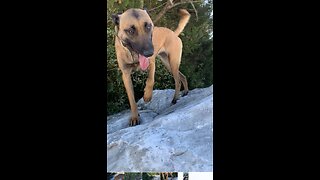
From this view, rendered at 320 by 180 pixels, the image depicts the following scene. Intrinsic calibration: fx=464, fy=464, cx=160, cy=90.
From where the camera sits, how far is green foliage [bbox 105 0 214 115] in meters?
3.13

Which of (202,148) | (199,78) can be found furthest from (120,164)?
(199,78)

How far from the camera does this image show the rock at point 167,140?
A: 3014 mm

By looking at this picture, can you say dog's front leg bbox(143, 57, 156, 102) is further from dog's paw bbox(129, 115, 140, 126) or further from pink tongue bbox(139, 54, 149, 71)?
dog's paw bbox(129, 115, 140, 126)

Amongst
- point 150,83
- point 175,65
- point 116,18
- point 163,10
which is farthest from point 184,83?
point 116,18

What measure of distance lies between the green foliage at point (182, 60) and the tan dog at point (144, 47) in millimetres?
33

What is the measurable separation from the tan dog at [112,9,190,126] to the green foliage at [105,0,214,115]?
33 millimetres

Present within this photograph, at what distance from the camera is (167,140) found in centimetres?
305

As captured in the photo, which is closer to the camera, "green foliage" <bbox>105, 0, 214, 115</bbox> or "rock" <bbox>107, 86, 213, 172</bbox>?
"rock" <bbox>107, 86, 213, 172</bbox>

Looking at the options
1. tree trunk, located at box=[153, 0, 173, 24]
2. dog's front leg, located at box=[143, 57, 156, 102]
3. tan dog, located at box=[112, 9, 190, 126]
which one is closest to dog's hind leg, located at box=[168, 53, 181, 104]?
tan dog, located at box=[112, 9, 190, 126]

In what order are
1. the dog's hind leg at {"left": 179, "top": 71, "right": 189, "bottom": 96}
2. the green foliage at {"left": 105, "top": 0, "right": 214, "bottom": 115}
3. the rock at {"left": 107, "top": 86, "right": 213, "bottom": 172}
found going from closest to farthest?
the rock at {"left": 107, "top": 86, "right": 213, "bottom": 172} → the green foliage at {"left": 105, "top": 0, "right": 214, "bottom": 115} → the dog's hind leg at {"left": 179, "top": 71, "right": 189, "bottom": 96}

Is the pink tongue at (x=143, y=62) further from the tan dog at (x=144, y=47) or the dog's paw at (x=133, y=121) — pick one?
the dog's paw at (x=133, y=121)

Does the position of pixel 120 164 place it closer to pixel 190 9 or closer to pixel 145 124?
pixel 145 124

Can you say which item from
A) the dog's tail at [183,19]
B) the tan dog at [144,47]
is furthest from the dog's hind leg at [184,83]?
the dog's tail at [183,19]

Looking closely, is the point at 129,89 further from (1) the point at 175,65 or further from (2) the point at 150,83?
(1) the point at 175,65
